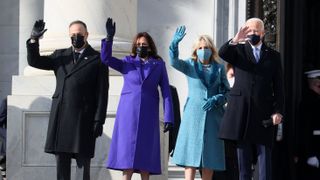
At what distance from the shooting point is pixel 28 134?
41.6 ft

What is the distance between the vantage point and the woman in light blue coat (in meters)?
11.4

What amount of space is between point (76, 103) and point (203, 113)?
4.55 feet

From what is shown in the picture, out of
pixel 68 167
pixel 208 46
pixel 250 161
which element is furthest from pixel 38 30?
pixel 250 161

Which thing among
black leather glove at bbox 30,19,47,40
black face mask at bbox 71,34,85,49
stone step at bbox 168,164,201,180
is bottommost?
stone step at bbox 168,164,201,180

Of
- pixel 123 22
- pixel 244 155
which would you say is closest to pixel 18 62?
pixel 123 22

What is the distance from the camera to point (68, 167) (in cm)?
1111

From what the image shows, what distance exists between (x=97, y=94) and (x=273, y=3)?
431cm

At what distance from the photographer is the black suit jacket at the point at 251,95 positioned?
10680 millimetres

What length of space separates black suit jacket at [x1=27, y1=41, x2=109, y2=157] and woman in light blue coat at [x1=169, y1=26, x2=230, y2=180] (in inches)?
35.8

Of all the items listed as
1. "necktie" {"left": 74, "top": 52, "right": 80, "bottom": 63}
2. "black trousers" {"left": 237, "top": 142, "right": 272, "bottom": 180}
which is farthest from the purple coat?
"black trousers" {"left": 237, "top": 142, "right": 272, "bottom": 180}

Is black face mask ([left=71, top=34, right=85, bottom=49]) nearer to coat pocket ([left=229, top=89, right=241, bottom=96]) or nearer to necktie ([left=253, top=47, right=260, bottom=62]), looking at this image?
coat pocket ([left=229, top=89, right=241, bottom=96])

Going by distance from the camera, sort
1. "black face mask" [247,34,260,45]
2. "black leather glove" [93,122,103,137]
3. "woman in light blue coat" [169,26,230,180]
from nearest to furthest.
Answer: "black face mask" [247,34,260,45] → "black leather glove" [93,122,103,137] → "woman in light blue coat" [169,26,230,180]

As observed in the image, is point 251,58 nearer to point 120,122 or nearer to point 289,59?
point 120,122

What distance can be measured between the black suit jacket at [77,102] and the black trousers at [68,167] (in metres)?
0.09
